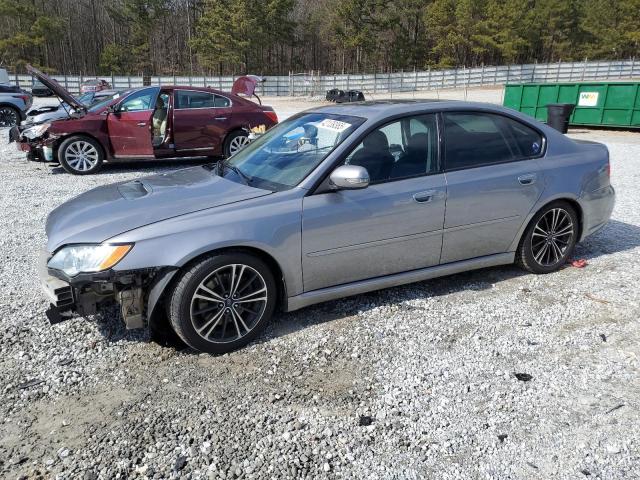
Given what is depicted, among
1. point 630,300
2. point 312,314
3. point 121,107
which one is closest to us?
point 312,314

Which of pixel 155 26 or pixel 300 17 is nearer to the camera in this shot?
pixel 155 26

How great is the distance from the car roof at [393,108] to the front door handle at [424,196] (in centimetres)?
64

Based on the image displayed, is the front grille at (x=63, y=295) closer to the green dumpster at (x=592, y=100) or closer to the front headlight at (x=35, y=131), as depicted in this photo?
the front headlight at (x=35, y=131)

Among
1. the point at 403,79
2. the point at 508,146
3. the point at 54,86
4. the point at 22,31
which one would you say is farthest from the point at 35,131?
the point at 22,31

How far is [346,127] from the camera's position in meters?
3.80

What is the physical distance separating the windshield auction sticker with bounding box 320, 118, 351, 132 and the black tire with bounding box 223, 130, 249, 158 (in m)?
6.21

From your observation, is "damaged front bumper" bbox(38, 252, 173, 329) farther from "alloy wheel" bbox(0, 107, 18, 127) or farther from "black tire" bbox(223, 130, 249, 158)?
"alloy wheel" bbox(0, 107, 18, 127)

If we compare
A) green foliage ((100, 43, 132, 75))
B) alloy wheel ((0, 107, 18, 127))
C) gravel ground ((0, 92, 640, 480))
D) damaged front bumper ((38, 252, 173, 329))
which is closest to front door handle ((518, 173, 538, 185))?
gravel ground ((0, 92, 640, 480))

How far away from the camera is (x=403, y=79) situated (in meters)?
49.5

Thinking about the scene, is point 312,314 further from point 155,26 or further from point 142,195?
point 155,26

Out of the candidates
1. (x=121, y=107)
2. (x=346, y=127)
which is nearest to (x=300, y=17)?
(x=121, y=107)

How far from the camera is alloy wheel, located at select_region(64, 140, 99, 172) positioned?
937cm

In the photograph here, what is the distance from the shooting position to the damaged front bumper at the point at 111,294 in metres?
3.05

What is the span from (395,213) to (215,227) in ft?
4.32
